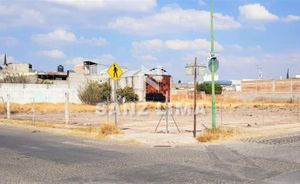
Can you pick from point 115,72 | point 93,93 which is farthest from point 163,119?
point 93,93

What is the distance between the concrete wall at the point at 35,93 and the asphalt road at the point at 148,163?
46.9 m

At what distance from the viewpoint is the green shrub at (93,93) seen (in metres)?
71.9

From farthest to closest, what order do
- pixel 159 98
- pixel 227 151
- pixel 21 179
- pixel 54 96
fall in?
pixel 159 98
pixel 54 96
pixel 227 151
pixel 21 179

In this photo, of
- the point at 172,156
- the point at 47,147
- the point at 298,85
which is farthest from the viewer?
the point at 298,85

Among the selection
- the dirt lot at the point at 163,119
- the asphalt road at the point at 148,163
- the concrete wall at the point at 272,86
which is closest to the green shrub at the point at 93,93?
the dirt lot at the point at 163,119

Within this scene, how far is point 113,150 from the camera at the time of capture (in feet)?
54.0

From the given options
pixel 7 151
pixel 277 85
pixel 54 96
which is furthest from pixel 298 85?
pixel 7 151

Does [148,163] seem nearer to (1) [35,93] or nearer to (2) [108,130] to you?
(2) [108,130]

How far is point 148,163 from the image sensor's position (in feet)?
42.8

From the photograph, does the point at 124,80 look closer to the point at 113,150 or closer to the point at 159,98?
the point at 159,98

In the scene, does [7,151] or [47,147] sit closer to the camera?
[7,151]

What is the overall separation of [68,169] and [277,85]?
324 ft

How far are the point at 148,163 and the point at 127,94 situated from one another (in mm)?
64339

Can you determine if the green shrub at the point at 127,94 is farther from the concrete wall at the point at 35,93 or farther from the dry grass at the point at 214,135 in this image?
the dry grass at the point at 214,135
